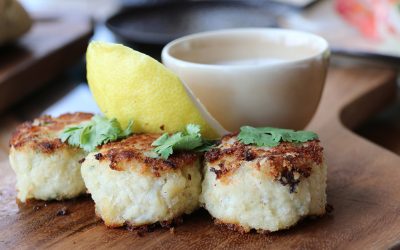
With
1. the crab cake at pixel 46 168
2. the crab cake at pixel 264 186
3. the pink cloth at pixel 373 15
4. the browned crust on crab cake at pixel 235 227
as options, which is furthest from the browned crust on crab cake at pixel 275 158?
the pink cloth at pixel 373 15

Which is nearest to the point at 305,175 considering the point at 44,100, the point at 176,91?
the point at 176,91

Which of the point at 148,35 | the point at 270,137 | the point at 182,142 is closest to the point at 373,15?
the point at 148,35

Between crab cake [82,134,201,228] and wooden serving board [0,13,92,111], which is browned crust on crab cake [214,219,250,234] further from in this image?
wooden serving board [0,13,92,111]

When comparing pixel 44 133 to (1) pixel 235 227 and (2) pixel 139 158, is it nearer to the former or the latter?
(2) pixel 139 158

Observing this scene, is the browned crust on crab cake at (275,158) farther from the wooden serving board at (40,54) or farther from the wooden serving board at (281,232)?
the wooden serving board at (40,54)

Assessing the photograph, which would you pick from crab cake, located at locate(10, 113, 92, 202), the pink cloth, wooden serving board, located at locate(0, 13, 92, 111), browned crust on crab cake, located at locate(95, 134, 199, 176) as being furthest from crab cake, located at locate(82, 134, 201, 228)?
the pink cloth
